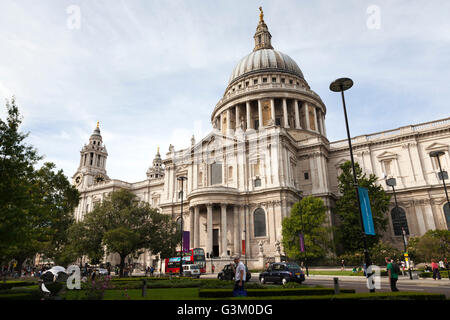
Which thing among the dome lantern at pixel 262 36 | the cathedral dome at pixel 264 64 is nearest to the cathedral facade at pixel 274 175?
the cathedral dome at pixel 264 64

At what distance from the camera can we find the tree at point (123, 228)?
35753 mm

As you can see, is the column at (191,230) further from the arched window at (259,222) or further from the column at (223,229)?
the arched window at (259,222)

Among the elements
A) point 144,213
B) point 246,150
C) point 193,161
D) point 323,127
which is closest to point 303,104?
point 323,127

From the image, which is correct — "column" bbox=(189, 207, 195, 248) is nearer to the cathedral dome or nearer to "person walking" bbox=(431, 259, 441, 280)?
"person walking" bbox=(431, 259, 441, 280)

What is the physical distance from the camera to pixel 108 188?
2835 inches

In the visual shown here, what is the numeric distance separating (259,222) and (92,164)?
54.4 m

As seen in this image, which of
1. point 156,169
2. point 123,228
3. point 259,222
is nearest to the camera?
point 123,228

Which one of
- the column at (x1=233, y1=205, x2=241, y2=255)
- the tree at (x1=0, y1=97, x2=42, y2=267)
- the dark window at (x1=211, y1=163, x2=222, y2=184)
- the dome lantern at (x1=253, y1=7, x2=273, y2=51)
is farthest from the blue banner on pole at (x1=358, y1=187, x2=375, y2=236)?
the dome lantern at (x1=253, y1=7, x2=273, y2=51)

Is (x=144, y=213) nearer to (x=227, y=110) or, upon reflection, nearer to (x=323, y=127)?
(x=227, y=110)

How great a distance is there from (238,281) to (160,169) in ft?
320

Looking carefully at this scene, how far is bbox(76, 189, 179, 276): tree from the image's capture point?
35.8 meters

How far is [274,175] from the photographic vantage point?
47250mm

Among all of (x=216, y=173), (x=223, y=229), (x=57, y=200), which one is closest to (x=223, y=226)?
(x=223, y=229)

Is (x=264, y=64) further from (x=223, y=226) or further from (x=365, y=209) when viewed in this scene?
(x=365, y=209)
